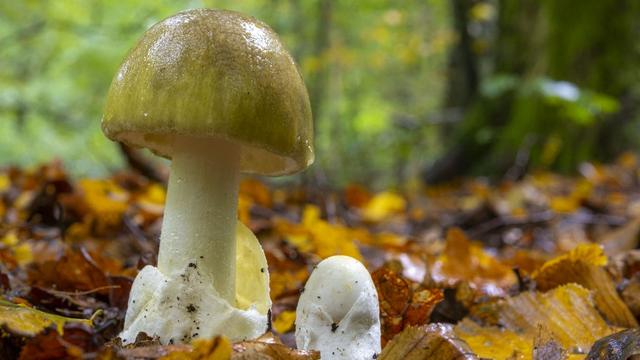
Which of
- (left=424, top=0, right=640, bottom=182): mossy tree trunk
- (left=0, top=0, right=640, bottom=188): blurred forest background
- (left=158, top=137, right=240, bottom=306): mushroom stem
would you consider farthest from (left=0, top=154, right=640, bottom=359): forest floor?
(left=424, top=0, right=640, bottom=182): mossy tree trunk

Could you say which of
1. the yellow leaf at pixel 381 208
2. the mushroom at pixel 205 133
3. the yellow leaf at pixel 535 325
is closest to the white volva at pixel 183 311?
the mushroom at pixel 205 133

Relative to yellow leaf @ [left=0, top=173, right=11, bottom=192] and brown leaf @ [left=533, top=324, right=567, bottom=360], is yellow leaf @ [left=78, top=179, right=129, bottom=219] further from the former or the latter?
brown leaf @ [left=533, top=324, right=567, bottom=360]

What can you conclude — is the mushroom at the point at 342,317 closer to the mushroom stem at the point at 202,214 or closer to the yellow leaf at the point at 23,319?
the mushroom stem at the point at 202,214

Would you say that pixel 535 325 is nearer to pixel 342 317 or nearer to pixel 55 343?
pixel 342 317

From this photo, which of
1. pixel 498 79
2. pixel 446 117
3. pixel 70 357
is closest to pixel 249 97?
pixel 70 357

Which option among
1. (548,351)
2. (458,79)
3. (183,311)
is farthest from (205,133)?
(458,79)

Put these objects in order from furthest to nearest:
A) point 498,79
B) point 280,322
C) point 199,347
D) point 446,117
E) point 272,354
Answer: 1. point 446,117
2. point 498,79
3. point 280,322
4. point 272,354
5. point 199,347

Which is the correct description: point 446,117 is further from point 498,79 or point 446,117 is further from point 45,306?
point 45,306
